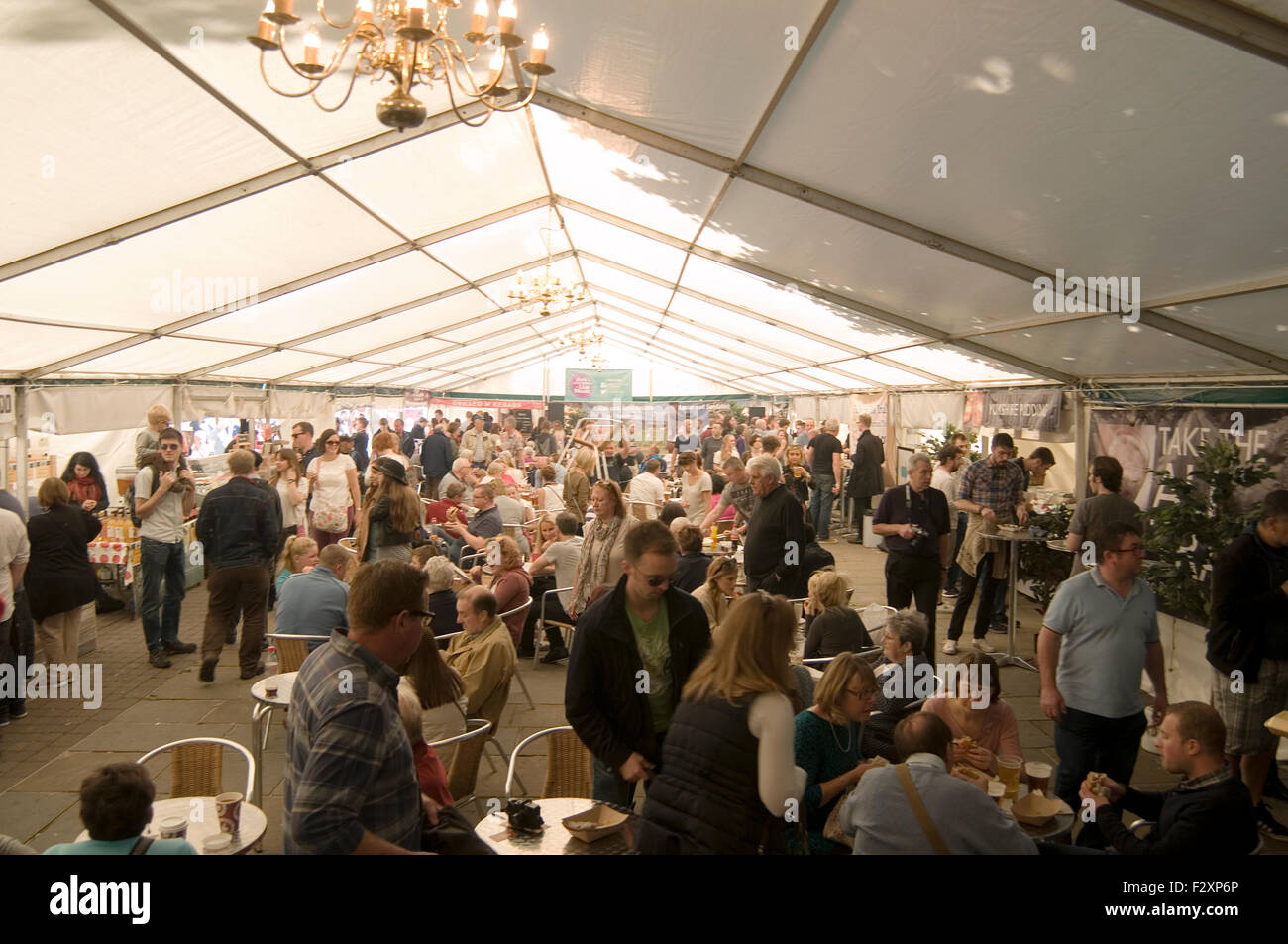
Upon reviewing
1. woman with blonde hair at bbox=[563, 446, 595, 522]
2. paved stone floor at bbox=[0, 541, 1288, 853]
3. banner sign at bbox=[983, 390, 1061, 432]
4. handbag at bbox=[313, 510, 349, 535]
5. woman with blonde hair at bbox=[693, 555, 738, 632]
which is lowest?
paved stone floor at bbox=[0, 541, 1288, 853]

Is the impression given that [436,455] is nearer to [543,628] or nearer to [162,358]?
[162,358]

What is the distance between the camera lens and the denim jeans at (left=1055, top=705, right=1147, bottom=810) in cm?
330

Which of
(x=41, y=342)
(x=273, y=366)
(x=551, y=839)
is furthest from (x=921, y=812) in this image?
(x=273, y=366)

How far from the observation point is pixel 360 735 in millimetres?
1629

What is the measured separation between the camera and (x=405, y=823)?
1771 mm

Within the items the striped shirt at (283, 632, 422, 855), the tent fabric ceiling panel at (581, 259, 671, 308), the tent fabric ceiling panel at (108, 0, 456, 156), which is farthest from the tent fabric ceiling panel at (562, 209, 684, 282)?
the striped shirt at (283, 632, 422, 855)

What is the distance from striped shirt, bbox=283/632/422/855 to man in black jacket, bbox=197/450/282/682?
188 inches

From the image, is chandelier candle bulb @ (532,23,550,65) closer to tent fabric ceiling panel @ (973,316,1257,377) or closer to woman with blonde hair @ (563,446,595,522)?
tent fabric ceiling panel @ (973,316,1257,377)

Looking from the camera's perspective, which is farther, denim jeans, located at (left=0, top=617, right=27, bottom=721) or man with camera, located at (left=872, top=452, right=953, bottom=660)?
man with camera, located at (left=872, top=452, right=953, bottom=660)

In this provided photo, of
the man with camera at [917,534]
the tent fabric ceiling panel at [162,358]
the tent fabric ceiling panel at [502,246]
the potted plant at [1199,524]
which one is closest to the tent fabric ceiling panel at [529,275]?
the tent fabric ceiling panel at [502,246]

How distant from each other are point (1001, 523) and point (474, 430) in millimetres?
9298

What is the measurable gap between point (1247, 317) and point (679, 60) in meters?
3.37
